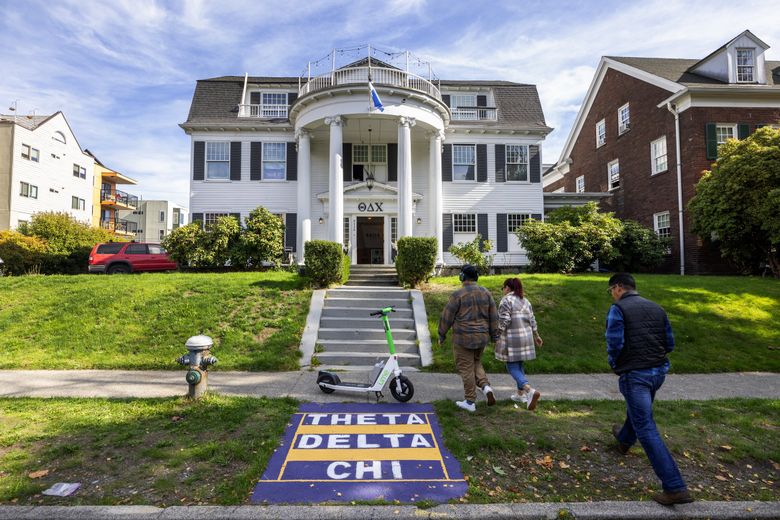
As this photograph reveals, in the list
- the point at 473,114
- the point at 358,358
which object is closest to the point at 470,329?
the point at 358,358

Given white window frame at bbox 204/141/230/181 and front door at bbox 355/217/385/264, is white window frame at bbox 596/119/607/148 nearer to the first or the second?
front door at bbox 355/217/385/264

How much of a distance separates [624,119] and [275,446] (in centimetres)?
2434

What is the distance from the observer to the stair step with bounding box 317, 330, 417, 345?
880 centimetres

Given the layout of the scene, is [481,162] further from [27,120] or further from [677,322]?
[27,120]

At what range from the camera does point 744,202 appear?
1431cm

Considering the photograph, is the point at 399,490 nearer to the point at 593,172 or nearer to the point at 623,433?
the point at 623,433

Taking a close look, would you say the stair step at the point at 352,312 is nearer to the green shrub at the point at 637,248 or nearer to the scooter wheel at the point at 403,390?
the scooter wheel at the point at 403,390

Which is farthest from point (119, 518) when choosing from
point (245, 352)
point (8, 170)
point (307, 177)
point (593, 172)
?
point (8, 170)

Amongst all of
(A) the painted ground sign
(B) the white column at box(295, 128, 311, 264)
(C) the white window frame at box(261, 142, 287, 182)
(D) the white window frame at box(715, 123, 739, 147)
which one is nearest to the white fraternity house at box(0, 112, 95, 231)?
(C) the white window frame at box(261, 142, 287, 182)

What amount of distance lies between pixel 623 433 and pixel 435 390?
8.78ft

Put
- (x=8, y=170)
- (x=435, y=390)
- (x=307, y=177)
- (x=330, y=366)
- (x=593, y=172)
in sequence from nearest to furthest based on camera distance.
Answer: (x=435, y=390) < (x=330, y=366) < (x=307, y=177) < (x=593, y=172) < (x=8, y=170)

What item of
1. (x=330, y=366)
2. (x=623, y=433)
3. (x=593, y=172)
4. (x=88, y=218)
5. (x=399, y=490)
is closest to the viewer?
(x=399, y=490)

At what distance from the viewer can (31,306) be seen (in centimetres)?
994

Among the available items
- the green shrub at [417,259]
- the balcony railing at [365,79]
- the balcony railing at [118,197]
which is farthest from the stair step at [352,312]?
the balcony railing at [118,197]
